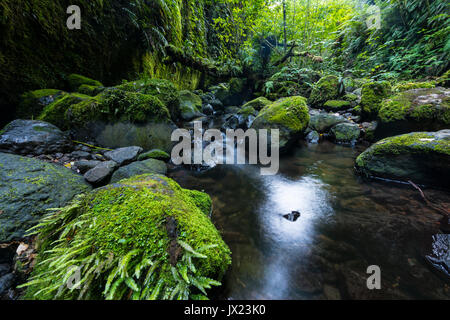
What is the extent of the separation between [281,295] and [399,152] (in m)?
3.62

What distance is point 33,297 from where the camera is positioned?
114 cm

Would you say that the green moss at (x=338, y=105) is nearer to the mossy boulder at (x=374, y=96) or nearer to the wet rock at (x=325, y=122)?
the mossy boulder at (x=374, y=96)

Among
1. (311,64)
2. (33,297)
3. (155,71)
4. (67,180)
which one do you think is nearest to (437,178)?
(33,297)

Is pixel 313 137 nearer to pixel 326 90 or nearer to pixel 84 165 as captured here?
pixel 326 90

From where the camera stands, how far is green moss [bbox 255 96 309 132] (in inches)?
200

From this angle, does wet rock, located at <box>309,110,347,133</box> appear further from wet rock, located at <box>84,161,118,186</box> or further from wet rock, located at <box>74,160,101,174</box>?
wet rock, located at <box>74,160,101,174</box>

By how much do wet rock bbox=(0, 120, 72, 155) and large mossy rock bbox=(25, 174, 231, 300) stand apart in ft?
7.19

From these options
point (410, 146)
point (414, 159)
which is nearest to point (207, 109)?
point (410, 146)

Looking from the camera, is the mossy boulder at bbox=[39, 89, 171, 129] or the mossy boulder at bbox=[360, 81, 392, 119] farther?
the mossy boulder at bbox=[360, 81, 392, 119]

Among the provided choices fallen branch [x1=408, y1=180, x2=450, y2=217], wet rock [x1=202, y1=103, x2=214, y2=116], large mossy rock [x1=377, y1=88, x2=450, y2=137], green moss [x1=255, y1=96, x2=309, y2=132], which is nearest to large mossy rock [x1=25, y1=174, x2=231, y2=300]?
fallen branch [x1=408, y1=180, x2=450, y2=217]

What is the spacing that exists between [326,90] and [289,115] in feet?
17.9

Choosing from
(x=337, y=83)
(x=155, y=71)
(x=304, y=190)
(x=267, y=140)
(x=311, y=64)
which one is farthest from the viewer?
(x=311, y=64)

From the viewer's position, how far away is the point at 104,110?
4129mm

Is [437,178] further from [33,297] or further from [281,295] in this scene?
[33,297]
